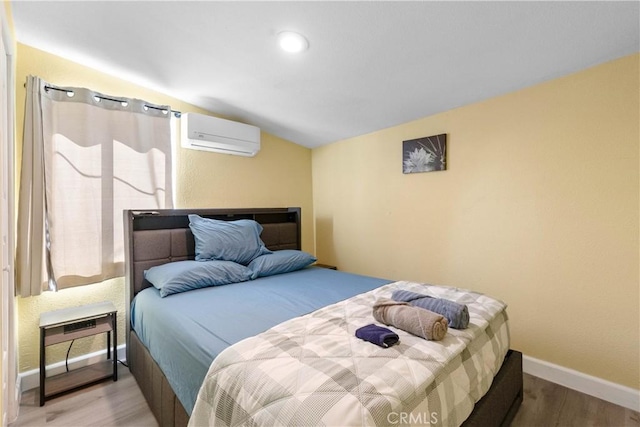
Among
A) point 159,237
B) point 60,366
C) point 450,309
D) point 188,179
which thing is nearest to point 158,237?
point 159,237

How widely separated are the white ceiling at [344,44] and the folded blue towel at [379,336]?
1.58 meters

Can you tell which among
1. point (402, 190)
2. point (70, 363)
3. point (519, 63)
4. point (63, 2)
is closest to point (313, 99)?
point (402, 190)

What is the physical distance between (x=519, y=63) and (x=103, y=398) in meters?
3.51

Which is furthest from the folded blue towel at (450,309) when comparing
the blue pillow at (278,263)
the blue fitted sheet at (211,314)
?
the blue pillow at (278,263)

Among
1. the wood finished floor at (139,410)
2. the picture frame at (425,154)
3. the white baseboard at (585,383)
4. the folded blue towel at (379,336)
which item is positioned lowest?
the wood finished floor at (139,410)

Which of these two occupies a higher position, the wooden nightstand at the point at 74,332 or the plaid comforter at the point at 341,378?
the plaid comforter at the point at 341,378

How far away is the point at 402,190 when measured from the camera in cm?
292

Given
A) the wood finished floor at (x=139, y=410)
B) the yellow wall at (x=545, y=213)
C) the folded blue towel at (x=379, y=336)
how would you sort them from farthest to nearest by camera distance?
the yellow wall at (x=545, y=213)
the wood finished floor at (x=139, y=410)
the folded blue towel at (x=379, y=336)

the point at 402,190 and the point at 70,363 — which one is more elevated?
the point at 402,190

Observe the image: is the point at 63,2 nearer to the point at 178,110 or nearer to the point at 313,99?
the point at 178,110

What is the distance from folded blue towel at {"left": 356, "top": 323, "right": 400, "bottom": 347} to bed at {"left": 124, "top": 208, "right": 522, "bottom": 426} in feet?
1.04

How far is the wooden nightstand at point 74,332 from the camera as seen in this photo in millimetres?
1894

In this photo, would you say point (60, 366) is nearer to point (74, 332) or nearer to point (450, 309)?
point (74, 332)

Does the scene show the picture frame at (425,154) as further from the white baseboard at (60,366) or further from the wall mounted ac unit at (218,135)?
the white baseboard at (60,366)
